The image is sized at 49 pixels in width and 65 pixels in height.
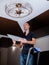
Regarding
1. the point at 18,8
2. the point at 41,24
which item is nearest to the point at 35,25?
the point at 41,24

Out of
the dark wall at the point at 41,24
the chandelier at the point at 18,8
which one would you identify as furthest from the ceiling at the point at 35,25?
the chandelier at the point at 18,8

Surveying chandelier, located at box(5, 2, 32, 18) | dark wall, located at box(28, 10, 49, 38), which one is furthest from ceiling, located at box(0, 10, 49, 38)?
chandelier, located at box(5, 2, 32, 18)

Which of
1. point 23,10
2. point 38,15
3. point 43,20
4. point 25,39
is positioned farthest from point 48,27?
point 25,39

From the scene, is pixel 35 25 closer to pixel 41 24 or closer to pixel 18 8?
pixel 41 24

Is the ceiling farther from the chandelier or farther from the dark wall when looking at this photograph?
the chandelier

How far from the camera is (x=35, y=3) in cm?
347

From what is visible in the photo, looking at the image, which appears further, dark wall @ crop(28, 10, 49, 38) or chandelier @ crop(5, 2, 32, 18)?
dark wall @ crop(28, 10, 49, 38)

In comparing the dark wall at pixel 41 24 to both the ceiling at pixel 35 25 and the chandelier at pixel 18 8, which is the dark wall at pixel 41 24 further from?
the chandelier at pixel 18 8

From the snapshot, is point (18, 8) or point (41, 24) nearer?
point (18, 8)

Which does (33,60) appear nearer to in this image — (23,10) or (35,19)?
(23,10)

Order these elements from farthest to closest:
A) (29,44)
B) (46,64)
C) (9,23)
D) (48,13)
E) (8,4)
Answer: (9,23), (48,13), (8,4), (29,44), (46,64)

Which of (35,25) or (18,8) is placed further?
(35,25)

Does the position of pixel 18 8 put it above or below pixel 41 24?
above

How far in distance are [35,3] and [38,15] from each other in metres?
0.68
